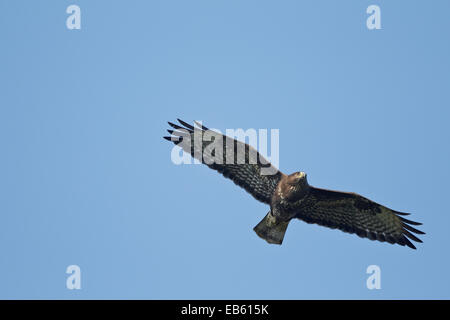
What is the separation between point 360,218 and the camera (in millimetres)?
13320

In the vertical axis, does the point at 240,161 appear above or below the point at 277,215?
above

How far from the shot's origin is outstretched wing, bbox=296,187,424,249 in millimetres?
13055

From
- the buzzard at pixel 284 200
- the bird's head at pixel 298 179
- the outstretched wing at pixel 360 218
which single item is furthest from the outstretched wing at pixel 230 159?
the outstretched wing at pixel 360 218

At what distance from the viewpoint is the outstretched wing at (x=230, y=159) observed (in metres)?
12.7

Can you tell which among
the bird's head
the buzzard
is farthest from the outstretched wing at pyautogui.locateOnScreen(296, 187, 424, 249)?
the bird's head

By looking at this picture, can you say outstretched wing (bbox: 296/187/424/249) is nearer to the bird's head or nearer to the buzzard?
the buzzard

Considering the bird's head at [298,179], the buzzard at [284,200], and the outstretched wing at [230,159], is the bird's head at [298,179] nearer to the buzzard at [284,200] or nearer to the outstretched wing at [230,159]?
the buzzard at [284,200]

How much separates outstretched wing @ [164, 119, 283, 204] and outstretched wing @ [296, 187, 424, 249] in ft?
2.76
